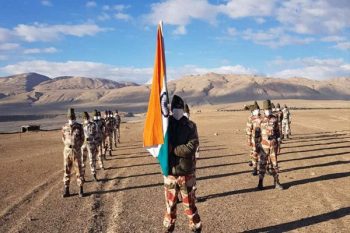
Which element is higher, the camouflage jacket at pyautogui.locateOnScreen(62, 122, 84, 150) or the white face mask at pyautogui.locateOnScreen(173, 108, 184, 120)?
the white face mask at pyautogui.locateOnScreen(173, 108, 184, 120)

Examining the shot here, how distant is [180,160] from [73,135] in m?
6.03

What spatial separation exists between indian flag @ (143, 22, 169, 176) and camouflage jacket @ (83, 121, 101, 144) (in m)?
8.26

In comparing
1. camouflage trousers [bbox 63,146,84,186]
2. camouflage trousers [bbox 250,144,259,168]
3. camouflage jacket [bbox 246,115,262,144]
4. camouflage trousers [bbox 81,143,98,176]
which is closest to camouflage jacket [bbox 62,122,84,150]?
camouflage trousers [bbox 63,146,84,186]

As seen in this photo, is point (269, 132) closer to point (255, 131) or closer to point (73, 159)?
point (255, 131)

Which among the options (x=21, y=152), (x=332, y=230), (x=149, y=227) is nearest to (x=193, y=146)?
(x=149, y=227)

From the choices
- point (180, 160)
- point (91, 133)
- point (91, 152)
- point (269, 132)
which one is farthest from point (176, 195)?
point (91, 133)

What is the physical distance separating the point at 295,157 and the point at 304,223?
1123cm

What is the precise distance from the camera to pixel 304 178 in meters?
15.8

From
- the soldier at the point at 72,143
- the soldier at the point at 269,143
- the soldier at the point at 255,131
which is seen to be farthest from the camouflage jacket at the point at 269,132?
the soldier at the point at 72,143

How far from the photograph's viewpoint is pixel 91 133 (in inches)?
640

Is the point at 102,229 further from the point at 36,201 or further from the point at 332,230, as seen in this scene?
the point at 332,230

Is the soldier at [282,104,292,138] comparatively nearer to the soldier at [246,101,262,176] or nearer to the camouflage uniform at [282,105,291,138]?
the camouflage uniform at [282,105,291,138]

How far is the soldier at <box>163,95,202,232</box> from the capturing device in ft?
26.5

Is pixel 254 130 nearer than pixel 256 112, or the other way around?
pixel 254 130
